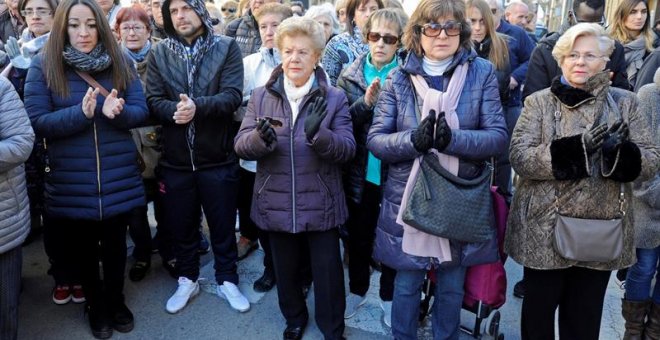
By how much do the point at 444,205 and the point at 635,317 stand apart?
1.58 m

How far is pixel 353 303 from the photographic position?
367 cm

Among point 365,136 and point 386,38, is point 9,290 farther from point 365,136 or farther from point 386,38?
point 386,38

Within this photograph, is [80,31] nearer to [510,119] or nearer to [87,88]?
[87,88]

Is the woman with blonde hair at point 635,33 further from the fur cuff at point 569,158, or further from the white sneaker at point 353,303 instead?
the white sneaker at point 353,303

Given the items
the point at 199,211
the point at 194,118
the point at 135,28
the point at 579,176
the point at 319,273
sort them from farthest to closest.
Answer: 1. the point at 135,28
2. the point at 199,211
3. the point at 194,118
4. the point at 319,273
5. the point at 579,176

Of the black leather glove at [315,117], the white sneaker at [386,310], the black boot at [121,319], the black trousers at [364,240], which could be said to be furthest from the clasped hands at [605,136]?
the black boot at [121,319]

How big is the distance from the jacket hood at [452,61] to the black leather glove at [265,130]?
78 cm

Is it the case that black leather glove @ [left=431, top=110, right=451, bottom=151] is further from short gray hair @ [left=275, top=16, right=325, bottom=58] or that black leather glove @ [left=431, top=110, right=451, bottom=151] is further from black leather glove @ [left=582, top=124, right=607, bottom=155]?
short gray hair @ [left=275, top=16, right=325, bottom=58]

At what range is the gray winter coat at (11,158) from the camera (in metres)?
2.55

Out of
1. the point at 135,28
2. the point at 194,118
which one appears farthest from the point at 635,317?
the point at 135,28

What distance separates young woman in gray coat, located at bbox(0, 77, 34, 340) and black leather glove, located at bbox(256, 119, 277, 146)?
1206mm

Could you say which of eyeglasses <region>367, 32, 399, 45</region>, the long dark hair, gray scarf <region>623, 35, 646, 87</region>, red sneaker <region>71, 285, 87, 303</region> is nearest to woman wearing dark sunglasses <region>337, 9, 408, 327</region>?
eyeglasses <region>367, 32, 399, 45</region>

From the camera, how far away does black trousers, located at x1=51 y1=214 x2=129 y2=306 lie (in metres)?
3.15

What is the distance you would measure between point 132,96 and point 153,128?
61 cm
